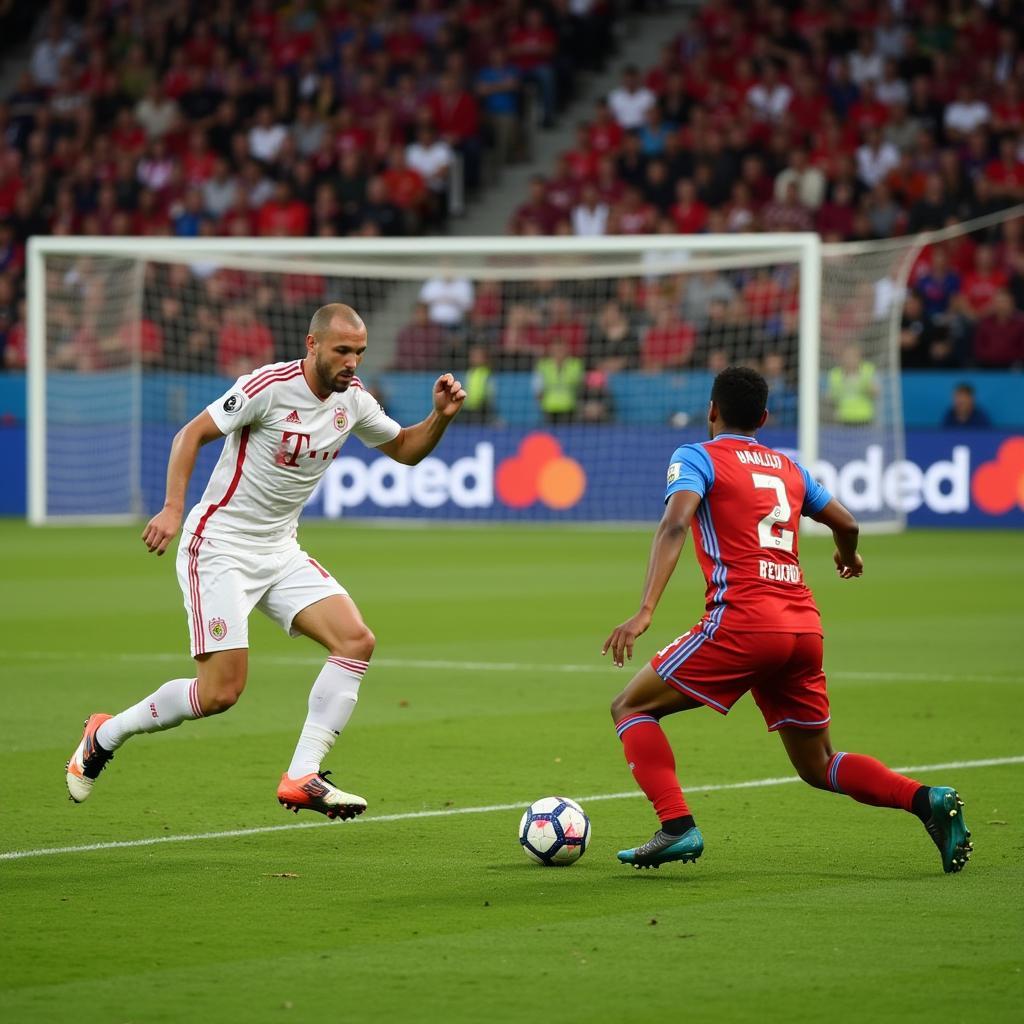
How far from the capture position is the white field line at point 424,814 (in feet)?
22.1

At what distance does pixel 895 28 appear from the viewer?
27.6 metres

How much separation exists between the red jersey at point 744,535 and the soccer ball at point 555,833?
778mm

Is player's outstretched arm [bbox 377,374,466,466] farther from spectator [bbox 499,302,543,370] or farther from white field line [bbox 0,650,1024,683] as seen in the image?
spectator [bbox 499,302,543,370]

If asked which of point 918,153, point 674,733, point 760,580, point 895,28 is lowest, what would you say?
point 674,733

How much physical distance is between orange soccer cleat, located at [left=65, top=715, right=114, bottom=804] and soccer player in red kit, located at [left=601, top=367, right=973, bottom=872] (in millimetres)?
1988

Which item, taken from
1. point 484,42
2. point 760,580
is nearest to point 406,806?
point 760,580

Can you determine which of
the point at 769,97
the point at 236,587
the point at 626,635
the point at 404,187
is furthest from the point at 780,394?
the point at 626,635

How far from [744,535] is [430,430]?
5.46ft

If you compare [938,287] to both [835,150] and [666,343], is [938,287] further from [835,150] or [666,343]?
[666,343]

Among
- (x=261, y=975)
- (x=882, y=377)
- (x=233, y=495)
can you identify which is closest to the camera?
(x=261, y=975)

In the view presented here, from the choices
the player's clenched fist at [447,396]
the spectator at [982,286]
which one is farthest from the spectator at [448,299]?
the player's clenched fist at [447,396]

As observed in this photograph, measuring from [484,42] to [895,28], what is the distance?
631 centimetres

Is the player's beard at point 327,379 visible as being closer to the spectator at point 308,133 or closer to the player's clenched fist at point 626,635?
the player's clenched fist at point 626,635

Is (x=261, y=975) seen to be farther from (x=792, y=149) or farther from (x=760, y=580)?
(x=792, y=149)
